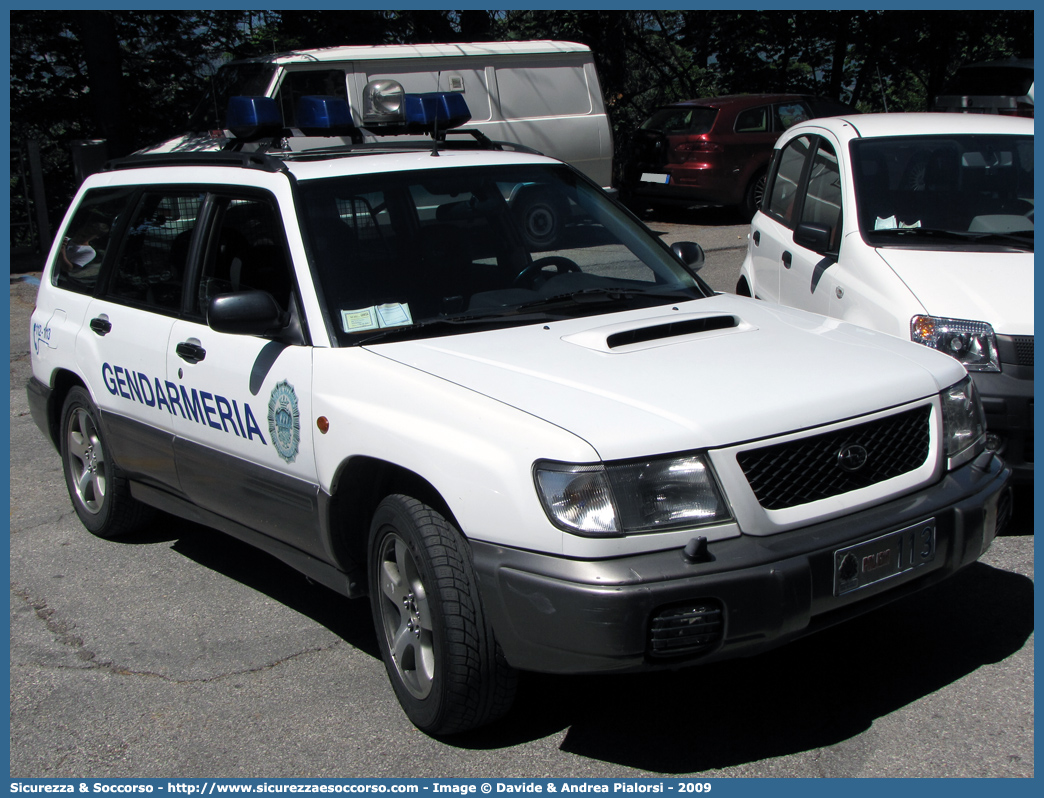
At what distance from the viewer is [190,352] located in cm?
419

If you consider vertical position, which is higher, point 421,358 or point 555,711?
point 421,358

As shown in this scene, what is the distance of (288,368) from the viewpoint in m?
3.70

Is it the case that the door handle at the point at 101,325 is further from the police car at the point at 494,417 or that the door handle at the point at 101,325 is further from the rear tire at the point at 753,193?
the rear tire at the point at 753,193

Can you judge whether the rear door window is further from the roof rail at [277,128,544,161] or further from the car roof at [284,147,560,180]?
the car roof at [284,147,560,180]

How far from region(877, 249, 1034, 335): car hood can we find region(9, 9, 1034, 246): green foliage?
10148 millimetres

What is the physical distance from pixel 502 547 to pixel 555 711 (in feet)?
2.69

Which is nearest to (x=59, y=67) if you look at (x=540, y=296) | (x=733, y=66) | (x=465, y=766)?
(x=733, y=66)

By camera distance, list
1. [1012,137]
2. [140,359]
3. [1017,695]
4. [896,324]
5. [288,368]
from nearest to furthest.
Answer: [1017,695] → [288,368] → [140,359] → [896,324] → [1012,137]

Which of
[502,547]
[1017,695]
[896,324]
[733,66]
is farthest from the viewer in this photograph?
[733,66]

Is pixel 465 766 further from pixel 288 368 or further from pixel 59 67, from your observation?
pixel 59 67

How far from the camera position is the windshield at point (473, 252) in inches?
148

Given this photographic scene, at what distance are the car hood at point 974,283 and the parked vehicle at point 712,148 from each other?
9.60 m

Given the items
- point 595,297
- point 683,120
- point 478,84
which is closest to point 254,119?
point 595,297

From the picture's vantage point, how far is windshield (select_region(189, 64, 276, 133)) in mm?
13172
